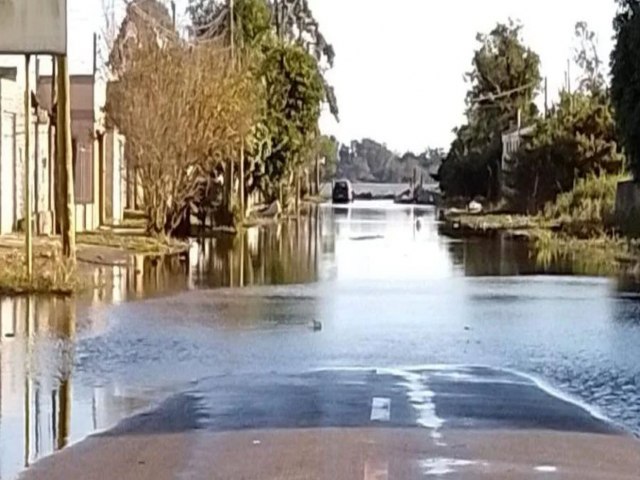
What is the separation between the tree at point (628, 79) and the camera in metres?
37.9

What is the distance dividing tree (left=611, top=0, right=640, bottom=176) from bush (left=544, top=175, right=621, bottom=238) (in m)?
7.82

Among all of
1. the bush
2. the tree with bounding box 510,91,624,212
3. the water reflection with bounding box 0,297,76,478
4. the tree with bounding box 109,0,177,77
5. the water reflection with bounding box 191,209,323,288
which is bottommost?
the water reflection with bounding box 0,297,76,478

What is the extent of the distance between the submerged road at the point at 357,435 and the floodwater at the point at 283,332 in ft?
1.45

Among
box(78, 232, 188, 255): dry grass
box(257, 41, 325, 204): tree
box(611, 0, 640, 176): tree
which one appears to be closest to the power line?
box(257, 41, 325, 204): tree

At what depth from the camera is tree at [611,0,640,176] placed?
3791 cm

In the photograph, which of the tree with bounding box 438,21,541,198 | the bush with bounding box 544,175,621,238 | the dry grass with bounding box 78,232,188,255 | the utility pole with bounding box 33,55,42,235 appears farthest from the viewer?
the tree with bounding box 438,21,541,198

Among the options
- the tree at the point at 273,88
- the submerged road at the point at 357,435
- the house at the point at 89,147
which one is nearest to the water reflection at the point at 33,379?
the submerged road at the point at 357,435

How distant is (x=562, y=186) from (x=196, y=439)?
56.8 metres

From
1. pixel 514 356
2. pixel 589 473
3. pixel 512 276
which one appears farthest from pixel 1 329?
pixel 512 276

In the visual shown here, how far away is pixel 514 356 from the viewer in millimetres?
17016

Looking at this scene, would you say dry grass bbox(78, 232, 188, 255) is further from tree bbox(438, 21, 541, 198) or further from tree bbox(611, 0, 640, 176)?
tree bbox(438, 21, 541, 198)

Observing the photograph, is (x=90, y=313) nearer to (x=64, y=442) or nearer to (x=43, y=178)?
(x=64, y=442)

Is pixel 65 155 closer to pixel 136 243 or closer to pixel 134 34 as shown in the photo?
pixel 136 243

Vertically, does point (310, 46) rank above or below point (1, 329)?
above
